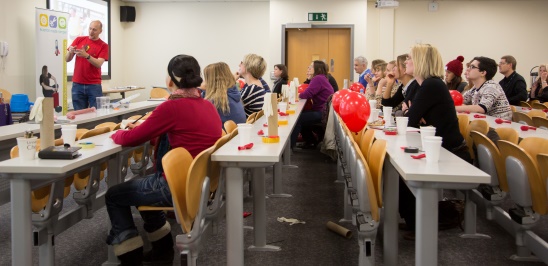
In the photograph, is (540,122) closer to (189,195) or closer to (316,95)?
(316,95)

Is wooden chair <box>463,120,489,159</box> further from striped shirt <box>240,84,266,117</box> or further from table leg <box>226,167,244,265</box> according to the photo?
striped shirt <box>240,84,266,117</box>

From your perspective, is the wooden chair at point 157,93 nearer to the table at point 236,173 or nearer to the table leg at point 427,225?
the table at point 236,173

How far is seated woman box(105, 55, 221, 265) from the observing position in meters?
2.85

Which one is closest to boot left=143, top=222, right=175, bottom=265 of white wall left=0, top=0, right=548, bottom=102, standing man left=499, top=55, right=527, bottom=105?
standing man left=499, top=55, right=527, bottom=105

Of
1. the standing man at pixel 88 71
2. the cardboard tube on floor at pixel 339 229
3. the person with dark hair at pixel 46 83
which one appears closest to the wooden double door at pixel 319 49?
the person with dark hair at pixel 46 83

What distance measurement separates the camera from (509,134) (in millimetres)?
3672

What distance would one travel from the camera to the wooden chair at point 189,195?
2.44 m

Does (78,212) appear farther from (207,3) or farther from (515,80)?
(207,3)

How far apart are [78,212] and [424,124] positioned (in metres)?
2.42

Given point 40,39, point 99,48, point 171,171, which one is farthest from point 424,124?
point 40,39

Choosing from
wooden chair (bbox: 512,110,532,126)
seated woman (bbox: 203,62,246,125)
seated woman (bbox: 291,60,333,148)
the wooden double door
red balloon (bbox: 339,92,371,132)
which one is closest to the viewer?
red balloon (bbox: 339,92,371,132)

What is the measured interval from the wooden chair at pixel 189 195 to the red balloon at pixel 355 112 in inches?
61.7

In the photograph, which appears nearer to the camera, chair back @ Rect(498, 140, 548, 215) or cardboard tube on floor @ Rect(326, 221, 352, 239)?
chair back @ Rect(498, 140, 548, 215)

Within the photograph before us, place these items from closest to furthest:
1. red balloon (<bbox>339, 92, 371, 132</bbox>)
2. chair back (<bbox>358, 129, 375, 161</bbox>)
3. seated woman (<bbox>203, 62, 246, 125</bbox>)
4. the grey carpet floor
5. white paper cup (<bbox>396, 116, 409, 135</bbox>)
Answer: chair back (<bbox>358, 129, 375, 161</bbox>)
the grey carpet floor
white paper cup (<bbox>396, 116, 409, 135</bbox>)
red balloon (<bbox>339, 92, 371, 132</bbox>)
seated woman (<bbox>203, 62, 246, 125</bbox>)
